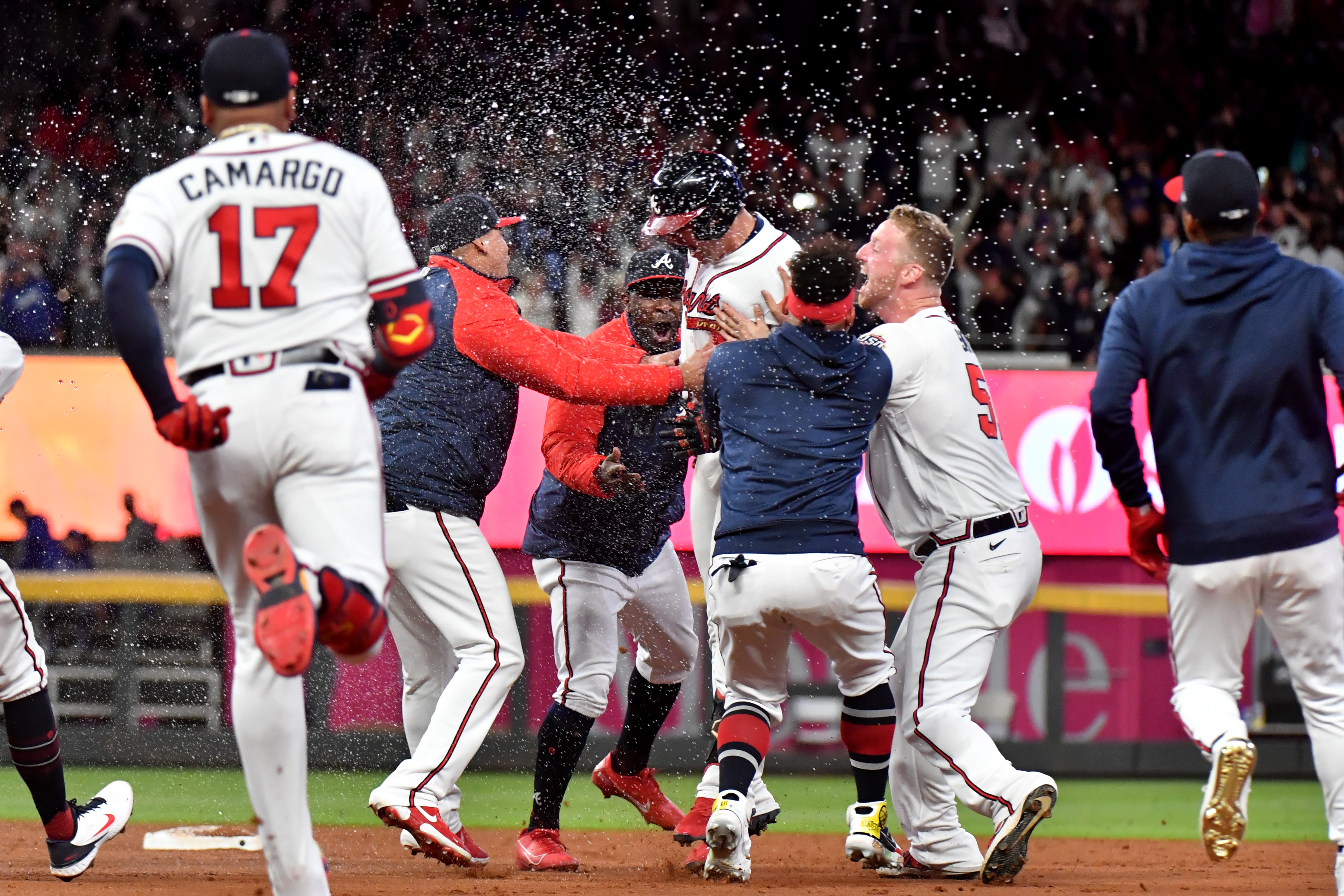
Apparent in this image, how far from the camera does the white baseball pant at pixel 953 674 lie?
5219mm

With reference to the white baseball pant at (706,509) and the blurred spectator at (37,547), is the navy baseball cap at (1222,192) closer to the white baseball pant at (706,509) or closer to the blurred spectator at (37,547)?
the white baseball pant at (706,509)

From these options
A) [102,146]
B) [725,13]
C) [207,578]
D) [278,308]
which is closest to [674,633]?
[278,308]

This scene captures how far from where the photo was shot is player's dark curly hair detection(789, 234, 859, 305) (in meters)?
5.07

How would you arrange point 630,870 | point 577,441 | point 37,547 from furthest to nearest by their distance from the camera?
point 37,547
point 577,441
point 630,870

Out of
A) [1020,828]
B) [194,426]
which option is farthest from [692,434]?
[194,426]

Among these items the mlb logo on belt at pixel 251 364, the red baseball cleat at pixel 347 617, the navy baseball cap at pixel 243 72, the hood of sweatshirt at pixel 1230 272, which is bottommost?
the red baseball cleat at pixel 347 617

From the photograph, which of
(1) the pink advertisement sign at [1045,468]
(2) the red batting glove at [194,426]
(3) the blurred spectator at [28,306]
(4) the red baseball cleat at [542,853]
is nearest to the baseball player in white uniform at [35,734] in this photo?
(4) the red baseball cleat at [542,853]

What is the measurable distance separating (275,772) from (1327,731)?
2.99 meters

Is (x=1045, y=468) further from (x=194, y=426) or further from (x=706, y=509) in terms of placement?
(x=194, y=426)

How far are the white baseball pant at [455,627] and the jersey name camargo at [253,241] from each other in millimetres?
1836

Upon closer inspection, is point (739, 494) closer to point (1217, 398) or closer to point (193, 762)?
point (1217, 398)

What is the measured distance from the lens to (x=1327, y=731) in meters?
4.46

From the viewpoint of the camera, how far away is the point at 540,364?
18.4 feet

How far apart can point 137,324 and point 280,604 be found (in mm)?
778
